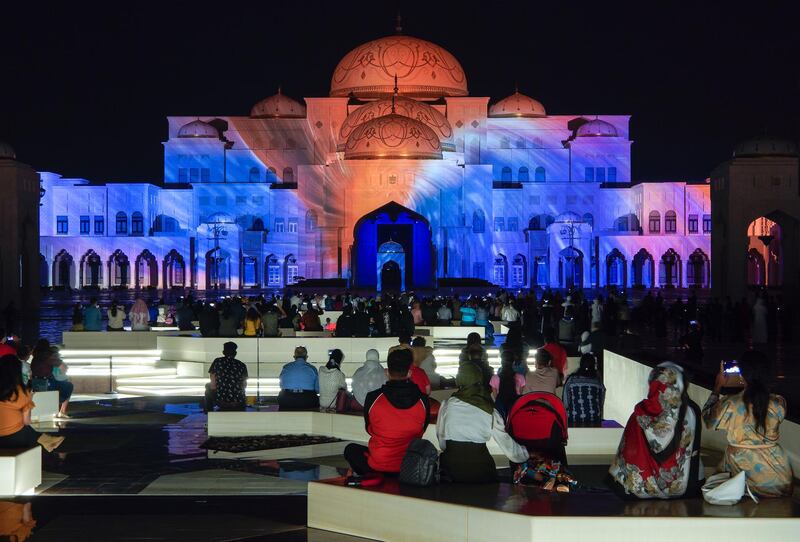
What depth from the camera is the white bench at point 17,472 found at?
7625mm

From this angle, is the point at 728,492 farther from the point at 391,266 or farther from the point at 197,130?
the point at 197,130

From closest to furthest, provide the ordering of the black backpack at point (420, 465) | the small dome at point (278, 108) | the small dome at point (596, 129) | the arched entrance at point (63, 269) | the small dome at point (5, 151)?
1. the black backpack at point (420, 465)
2. the small dome at point (5, 151)
3. the arched entrance at point (63, 269)
4. the small dome at point (596, 129)
5. the small dome at point (278, 108)

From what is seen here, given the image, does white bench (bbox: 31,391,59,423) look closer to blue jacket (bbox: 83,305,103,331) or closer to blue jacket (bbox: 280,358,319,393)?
blue jacket (bbox: 280,358,319,393)

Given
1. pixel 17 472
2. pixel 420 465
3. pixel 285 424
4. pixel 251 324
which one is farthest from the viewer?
pixel 251 324

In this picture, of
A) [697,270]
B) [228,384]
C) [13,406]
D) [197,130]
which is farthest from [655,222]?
[13,406]

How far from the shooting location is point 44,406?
1171cm

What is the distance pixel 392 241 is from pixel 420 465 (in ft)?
127

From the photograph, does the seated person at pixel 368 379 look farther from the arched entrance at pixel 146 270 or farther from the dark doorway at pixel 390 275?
the arched entrance at pixel 146 270

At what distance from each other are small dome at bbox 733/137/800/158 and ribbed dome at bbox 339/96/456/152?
15.5 meters

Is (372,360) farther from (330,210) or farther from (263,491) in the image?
(330,210)

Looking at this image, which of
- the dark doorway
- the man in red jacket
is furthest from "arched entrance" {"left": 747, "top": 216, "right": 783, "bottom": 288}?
the man in red jacket

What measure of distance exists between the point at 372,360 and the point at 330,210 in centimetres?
3637

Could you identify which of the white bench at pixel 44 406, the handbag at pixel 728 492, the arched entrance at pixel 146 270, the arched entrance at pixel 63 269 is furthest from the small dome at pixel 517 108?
the handbag at pixel 728 492

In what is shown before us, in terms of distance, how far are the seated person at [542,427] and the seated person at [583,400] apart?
2.90m
